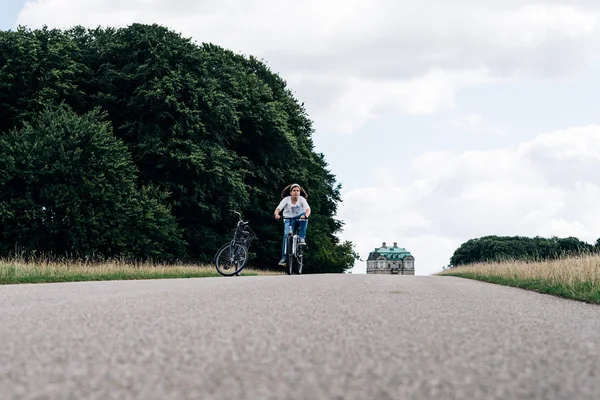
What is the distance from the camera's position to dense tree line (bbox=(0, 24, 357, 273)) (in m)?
23.3

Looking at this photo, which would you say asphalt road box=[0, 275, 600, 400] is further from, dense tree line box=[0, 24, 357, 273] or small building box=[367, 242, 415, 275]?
small building box=[367, 242, 415, 275]

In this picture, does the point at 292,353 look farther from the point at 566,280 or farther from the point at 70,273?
the point at 70,273

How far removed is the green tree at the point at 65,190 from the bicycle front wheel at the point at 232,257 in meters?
9.70

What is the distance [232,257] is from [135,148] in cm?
1465

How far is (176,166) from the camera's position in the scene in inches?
1111

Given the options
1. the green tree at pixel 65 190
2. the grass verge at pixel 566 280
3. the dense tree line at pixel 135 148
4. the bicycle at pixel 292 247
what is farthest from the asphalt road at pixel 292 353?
the dense tree line at pixel 135 148

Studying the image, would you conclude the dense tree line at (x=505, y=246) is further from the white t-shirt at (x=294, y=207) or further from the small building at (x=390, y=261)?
the white t-shirt at (x=294, y=207)

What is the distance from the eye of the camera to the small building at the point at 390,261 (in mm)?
161375

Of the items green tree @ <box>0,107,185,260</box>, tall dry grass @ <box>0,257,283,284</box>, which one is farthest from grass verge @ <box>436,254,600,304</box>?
green tree @ <box>0,107,185,260</box>

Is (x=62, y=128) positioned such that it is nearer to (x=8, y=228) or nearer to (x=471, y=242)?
(x=8, y=228)

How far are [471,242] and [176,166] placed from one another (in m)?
89.6

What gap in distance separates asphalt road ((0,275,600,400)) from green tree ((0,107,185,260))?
60.8 ft

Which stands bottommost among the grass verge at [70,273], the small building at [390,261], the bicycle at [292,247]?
the grass verge at [70,273]

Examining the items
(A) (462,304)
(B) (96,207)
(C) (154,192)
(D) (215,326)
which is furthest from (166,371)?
(C) (154,192)
